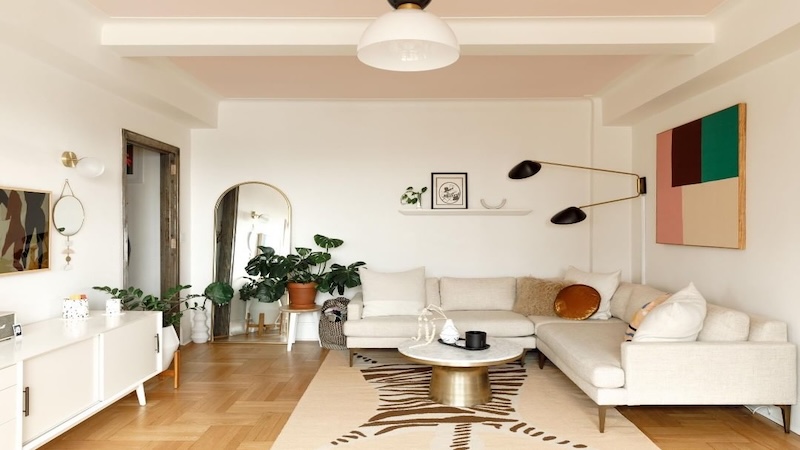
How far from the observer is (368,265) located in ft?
20.4

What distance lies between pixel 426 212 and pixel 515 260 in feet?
3.57

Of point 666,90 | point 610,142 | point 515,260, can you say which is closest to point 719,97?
point 666,90

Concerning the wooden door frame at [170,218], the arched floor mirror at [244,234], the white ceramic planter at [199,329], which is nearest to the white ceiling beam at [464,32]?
the wooden door frame at [170,218]

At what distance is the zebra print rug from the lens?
332 centimetres

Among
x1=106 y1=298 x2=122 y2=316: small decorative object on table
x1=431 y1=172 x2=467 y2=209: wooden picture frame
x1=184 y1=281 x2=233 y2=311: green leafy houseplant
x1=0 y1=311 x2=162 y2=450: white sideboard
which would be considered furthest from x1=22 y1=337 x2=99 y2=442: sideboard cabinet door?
x1=431 y1=172 x2=467 y2=209: wooden picture frame

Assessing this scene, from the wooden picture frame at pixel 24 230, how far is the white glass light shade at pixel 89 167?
1.03 feet

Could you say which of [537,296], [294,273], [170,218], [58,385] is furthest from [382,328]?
[58,385]

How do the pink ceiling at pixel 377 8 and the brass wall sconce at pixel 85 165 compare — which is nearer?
the pink ceiling at pixel 377 8

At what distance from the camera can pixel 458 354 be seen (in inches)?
156

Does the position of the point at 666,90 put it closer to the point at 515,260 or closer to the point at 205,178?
the point at 515,260

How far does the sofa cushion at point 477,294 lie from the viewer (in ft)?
18.5

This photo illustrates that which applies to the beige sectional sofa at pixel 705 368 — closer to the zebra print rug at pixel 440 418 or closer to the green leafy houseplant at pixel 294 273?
the zebra print rug at pixel 440 418

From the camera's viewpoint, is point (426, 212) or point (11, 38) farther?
point (426, 212)

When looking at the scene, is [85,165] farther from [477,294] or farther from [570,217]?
[570,217]
